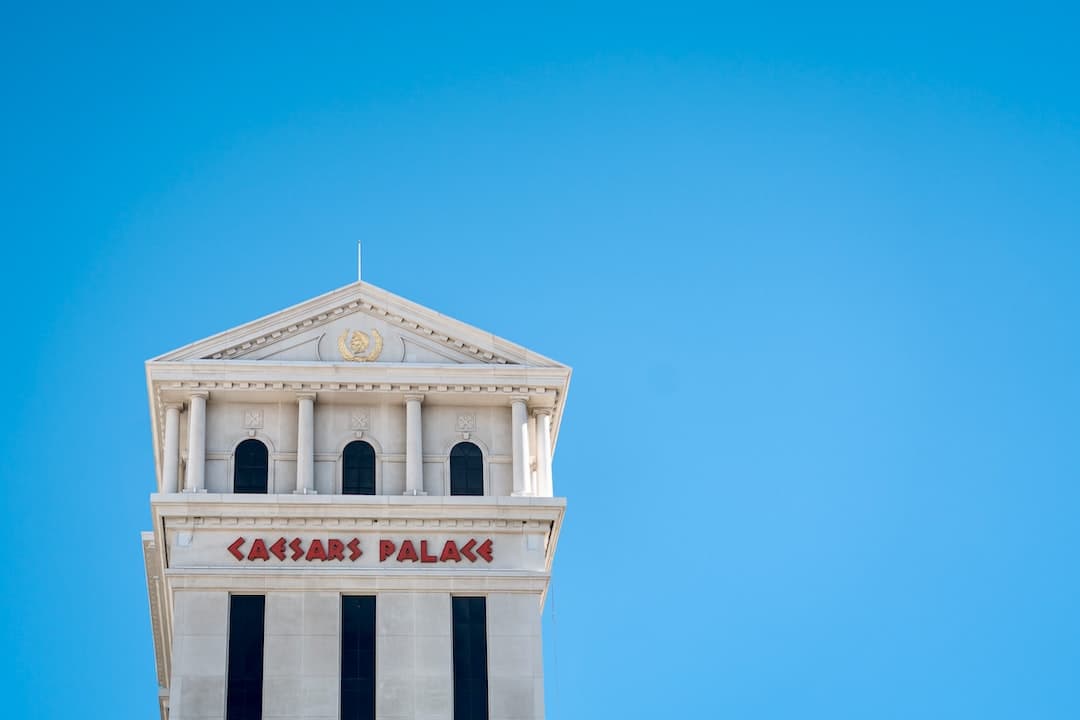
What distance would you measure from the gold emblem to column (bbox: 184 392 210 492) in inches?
206

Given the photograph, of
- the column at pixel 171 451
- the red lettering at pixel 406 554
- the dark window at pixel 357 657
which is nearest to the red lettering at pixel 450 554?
the red lettering at pixel 406 554

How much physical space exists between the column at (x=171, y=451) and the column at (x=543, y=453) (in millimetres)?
12986

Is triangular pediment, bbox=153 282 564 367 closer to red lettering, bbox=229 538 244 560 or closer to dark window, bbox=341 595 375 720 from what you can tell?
red lettering, bbox=229 538 244 560

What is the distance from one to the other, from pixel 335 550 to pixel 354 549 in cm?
67

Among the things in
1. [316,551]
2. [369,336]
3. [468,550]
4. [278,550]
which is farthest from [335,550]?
[369,336]

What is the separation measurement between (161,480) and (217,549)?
172 inches

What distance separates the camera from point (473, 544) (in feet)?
239

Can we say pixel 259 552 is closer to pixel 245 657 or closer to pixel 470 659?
pixel 245 657

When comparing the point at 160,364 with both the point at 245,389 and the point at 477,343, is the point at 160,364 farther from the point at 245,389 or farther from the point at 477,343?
the point at 477,343

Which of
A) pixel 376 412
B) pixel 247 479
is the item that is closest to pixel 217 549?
pixel 247 479

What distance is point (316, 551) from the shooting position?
72.0m

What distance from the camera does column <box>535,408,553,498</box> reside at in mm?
74438

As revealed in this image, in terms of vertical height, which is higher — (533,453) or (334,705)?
(533,453)

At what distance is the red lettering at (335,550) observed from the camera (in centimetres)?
7206
